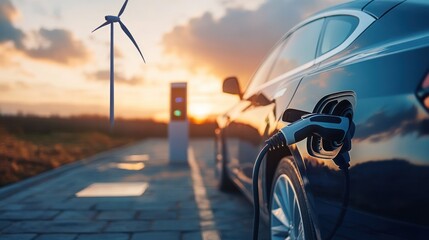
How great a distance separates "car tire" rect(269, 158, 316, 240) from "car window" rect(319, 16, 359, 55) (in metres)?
0.72

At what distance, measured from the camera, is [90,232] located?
13.9 feet

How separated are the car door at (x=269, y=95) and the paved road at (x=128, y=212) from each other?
0.48m

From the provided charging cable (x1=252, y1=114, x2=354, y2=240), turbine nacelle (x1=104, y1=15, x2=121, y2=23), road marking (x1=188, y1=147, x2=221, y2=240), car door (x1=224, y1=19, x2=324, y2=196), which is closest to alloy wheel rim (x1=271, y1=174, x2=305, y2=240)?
car door (x1=224, y1=19, x2=324, y2=196)

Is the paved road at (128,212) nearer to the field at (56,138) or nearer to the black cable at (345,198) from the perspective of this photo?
the field at (56,138)

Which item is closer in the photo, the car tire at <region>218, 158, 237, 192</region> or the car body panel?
the car body panel

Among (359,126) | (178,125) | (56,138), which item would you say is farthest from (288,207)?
(56,138)

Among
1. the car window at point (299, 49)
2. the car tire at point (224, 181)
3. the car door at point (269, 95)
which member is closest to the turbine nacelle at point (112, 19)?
the car door at point (269, 95)

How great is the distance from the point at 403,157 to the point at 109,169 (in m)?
8.50

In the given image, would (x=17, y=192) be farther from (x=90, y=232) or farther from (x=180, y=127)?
(x=180, y=127)

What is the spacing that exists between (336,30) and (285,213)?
1126 mm

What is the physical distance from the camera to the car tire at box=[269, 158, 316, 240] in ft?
8.03

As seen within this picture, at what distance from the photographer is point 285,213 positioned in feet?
9.49

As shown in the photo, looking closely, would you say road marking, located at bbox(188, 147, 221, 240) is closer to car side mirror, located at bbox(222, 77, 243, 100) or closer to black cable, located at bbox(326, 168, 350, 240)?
car side mirror, located at bbox(222, 77, 243, 100)

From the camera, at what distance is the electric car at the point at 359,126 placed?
1.63 metres
